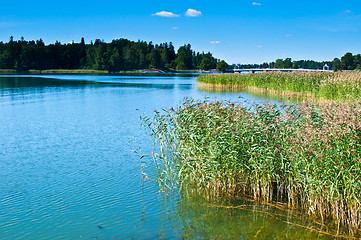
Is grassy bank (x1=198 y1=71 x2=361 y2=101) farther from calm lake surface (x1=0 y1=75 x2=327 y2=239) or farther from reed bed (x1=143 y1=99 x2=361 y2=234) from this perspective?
calm lake surface (x1=0 y1=75 x2=327 y2=239)

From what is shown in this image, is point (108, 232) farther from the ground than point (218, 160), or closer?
closer

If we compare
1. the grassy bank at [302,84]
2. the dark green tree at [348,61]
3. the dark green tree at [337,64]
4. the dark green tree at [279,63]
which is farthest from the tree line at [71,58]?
the grassy bank at [302,84]

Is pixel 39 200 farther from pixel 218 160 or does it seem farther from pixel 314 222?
pixel 314 222

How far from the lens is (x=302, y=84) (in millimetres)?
32188

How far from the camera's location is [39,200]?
8781 millimetres

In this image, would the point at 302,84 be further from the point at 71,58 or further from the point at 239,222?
the point at 71,58

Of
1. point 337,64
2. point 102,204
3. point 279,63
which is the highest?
point 279,63

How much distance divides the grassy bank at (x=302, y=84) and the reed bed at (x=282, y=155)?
993 cm

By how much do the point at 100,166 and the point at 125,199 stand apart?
3054 mm

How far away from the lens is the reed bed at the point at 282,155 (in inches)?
269

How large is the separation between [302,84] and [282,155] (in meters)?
26.4

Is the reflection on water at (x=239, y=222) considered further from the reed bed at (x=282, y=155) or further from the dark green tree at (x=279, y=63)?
the dark green tree at (x=279, y=63)

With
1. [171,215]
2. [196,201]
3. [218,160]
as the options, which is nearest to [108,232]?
[171,215]

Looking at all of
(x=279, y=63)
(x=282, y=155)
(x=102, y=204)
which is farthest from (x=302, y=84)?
(x=279, y=63)
